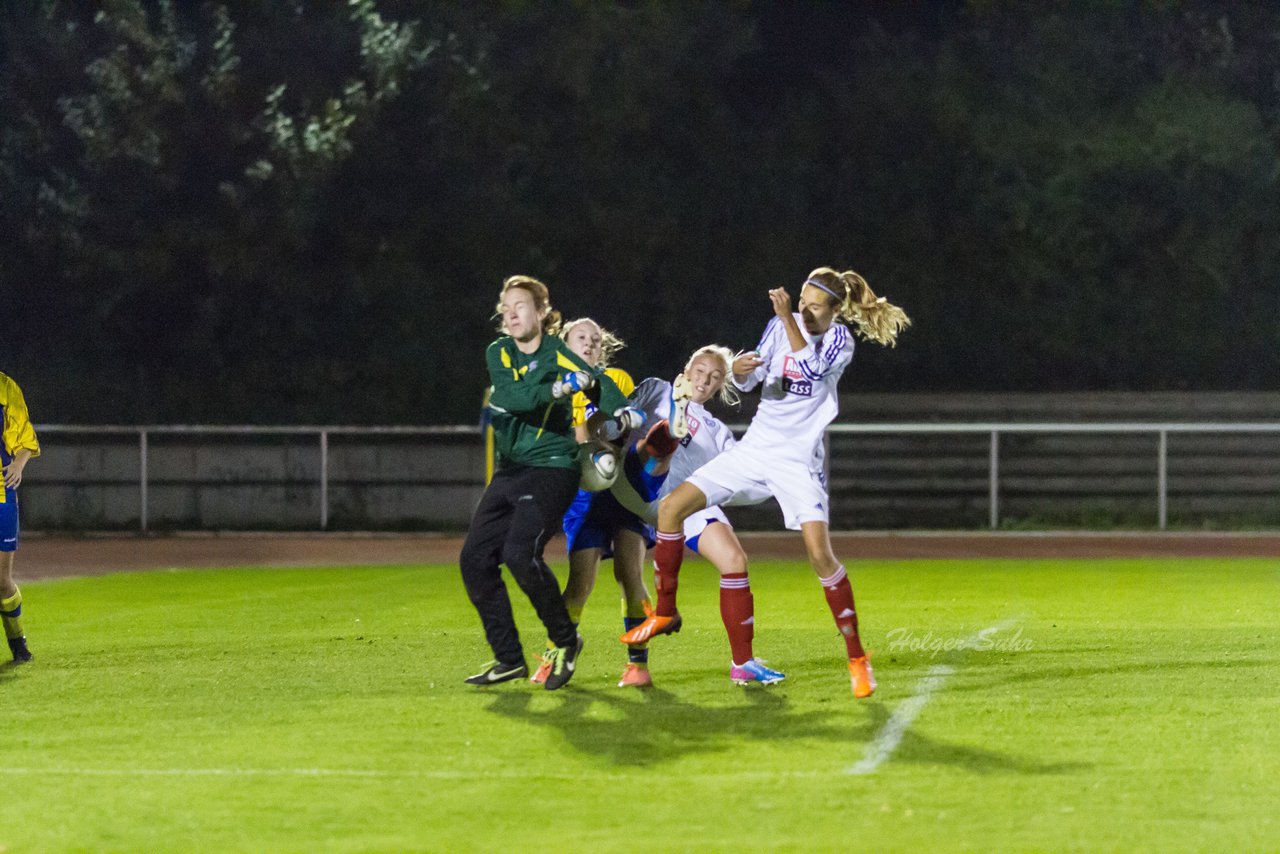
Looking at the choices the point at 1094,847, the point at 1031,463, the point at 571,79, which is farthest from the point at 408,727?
the point at 571,79

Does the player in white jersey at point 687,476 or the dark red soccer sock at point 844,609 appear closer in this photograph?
the dark red soccer sock at point 844,609

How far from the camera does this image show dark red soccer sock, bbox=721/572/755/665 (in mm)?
8188

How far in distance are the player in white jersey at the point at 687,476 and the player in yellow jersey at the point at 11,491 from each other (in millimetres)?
3531

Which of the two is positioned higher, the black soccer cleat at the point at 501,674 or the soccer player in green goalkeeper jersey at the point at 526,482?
the soccer player in green goalkeeper jersey at the point at 526,482

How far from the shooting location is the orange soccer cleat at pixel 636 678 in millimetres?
8320

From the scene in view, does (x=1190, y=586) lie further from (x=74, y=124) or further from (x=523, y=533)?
(x=74, y=124)

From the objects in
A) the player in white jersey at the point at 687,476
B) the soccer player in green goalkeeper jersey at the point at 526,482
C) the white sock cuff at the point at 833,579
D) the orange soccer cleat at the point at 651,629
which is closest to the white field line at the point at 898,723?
the white sock cuff at the point at 833,579

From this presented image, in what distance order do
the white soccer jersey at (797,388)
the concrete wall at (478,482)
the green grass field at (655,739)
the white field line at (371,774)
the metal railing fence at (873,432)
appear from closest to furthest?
1. the green grass field at (655,739)
2. the white field line at (371,774)
3. the white soccer jersey at (797,388)
4. the metal railing fence at (873,432)
5. the concrete wall at (478,482)

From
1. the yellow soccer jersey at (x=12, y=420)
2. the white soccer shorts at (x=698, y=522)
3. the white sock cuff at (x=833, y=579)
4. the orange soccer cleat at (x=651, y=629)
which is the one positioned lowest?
the orange soccer cleat at (x=651, y=629)

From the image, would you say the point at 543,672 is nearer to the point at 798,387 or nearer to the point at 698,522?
the point at 698,522

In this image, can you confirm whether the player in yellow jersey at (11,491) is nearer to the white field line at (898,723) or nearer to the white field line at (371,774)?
the white field line at (371,774)

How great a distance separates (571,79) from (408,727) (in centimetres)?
1885

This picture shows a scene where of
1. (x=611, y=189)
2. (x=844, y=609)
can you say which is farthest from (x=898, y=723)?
(x=611, y=189)

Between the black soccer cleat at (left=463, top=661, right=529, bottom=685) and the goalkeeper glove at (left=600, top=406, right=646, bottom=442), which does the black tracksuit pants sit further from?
the goalkeeper glove at (left=600, top=406, right=646, bottom=442)
